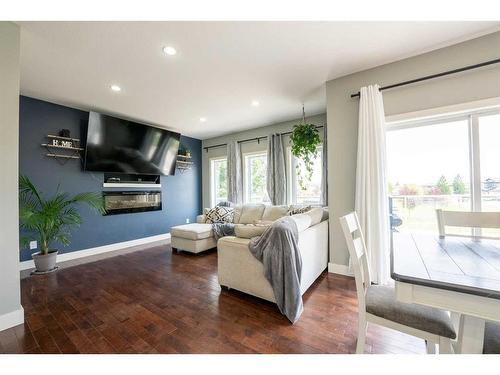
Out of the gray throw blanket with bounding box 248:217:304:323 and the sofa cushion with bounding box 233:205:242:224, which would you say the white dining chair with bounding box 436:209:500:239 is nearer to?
the gray throw blanket with bounding box 248:217:304:323

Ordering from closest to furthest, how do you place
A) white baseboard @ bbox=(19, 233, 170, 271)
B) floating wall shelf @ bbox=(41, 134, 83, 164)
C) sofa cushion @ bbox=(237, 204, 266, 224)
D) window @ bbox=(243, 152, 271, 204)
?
white baseboard @ bbox=(19, 233, 170, 271)
floating wall shelf @ bbox=(41, 134, 83, 164)
sofa cushion @ bbox=(237, 204, 266, 224)
window @ bbox=(243, 152, 271, 204)

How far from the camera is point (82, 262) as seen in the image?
3.34m

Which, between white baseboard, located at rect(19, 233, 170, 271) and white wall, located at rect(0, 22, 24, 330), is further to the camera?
white baseboard, located at rect(19, 233, 170, 271)

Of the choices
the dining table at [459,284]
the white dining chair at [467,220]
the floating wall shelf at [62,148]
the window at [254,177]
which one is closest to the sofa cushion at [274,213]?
the window at [254,177]

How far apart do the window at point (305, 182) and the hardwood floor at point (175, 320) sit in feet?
5.73

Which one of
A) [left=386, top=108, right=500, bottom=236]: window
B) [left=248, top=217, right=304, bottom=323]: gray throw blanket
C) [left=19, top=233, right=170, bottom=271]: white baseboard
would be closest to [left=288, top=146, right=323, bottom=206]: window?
[left=386, top=108, right=500, bottom=236]: window

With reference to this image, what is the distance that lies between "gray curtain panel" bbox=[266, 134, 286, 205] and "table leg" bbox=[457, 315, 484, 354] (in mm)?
3493

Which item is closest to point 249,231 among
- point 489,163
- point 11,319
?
point 11,319

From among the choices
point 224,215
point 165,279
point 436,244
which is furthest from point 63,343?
point 224,215

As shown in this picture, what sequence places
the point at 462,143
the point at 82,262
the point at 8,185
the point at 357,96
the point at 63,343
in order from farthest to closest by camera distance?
the point at 82,262, the point at 357,96, the point at 462,143, the point at 8,185, the point at 63,343

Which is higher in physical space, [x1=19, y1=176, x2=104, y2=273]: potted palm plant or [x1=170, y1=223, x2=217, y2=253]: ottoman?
[x1=19, y1=176, x2=104, y2=273]: potted palm plant

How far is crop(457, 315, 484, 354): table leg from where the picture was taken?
83cm
